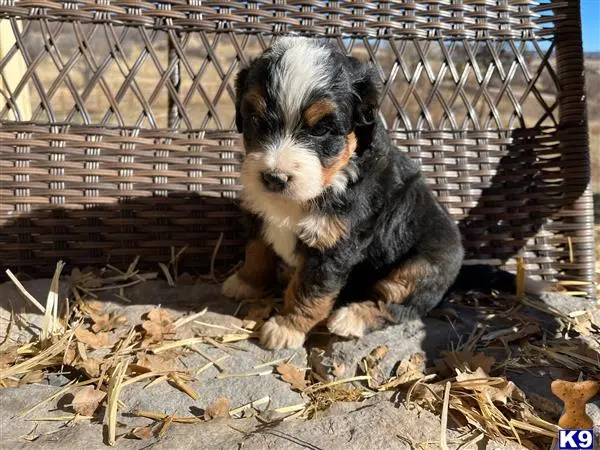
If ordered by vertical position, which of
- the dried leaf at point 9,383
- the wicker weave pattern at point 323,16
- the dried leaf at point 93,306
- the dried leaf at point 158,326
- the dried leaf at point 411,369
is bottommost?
the dried leaf at point 411,369

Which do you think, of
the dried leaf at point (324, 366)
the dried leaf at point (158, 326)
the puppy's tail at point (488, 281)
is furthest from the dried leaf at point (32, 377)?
the puppy's tail at point (488, 281)

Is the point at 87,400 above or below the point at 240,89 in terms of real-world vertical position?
below

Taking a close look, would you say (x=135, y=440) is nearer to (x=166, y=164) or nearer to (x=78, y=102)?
(x=166, y=164)

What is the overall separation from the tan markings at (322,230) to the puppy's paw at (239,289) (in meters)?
0.88

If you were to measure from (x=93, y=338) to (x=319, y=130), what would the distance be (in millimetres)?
1924

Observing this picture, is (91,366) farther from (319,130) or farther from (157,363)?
(319,130)

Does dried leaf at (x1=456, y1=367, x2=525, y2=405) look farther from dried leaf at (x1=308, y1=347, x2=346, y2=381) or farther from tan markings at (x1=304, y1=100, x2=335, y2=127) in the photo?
tan markings at (x1=304, y1=100, x2=335, y2=127)

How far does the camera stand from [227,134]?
14.3 feet

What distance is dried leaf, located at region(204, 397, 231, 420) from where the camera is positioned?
280 centimetres

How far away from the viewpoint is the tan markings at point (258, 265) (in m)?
3.86

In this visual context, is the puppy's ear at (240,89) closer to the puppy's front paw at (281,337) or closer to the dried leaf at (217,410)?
the puppy's front paw at (281,337)

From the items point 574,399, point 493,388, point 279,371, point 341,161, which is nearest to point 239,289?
point 279,371

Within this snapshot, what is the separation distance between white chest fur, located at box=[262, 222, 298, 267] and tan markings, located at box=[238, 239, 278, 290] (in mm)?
207

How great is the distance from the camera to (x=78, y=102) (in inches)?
162
